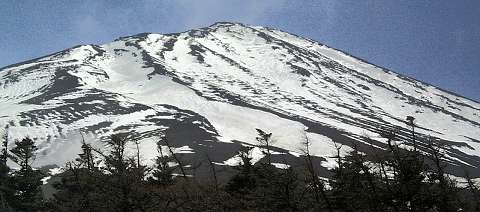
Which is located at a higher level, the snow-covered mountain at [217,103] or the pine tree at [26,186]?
the snow-covered mountain at [217,103]

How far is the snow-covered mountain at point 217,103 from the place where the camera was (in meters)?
94.9

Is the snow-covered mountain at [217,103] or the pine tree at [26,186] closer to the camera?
the pine tree at [26,186]

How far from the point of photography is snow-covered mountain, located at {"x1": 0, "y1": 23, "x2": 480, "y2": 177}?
3738 inches

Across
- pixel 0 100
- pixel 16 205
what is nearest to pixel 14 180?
pixel 16 205

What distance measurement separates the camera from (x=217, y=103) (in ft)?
403

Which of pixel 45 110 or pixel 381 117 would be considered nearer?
pixel 45 110

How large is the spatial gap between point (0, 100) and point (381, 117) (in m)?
90.5

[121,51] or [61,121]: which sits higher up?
[121,51]

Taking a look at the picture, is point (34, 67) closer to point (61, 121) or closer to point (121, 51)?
point (121, 51)

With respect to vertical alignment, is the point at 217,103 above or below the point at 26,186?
above

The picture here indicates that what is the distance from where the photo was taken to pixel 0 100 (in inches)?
5128

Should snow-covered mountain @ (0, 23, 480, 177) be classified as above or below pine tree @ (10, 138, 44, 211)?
above

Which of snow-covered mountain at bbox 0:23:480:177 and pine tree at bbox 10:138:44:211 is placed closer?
pine tree at bbox 10:138:44:211

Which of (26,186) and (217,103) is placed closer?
(26,186)
